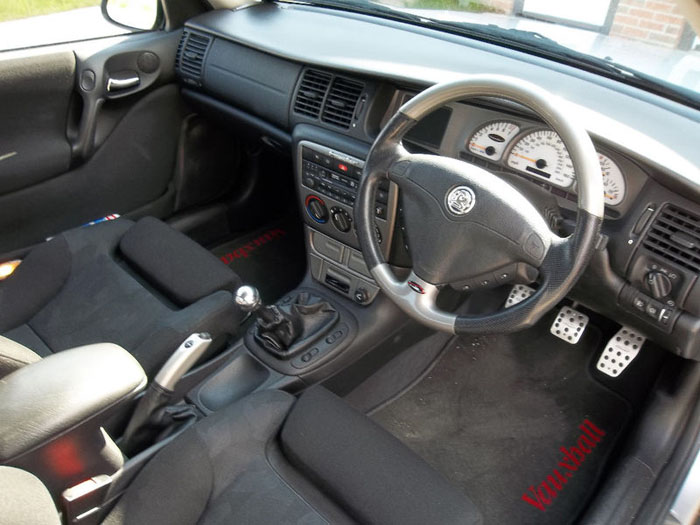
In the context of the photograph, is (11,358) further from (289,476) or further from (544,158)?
(544,158)

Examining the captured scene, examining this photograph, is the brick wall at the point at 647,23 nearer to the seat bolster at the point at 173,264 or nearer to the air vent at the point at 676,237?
the air vent at the point at 676,237

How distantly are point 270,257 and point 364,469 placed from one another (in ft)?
5.13

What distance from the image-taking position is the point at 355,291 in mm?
1940

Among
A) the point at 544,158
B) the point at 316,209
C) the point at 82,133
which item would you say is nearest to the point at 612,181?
the point at 544,158

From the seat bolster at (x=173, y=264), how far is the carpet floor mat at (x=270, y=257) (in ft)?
2.08

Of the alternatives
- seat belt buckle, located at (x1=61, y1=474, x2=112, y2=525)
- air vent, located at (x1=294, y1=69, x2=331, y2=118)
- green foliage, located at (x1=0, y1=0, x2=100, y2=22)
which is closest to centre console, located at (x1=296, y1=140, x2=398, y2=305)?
air vent, located at (x1=294, y1=69, x2=331, y2=118)

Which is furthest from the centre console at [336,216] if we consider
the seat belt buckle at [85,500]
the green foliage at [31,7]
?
the green foliage at [31,7]

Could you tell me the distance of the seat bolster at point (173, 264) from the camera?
6.05 feet

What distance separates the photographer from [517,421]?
206 centimetres

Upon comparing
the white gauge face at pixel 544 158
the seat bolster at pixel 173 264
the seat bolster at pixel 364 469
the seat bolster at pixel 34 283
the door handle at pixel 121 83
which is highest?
the white gauge face at pixel 544 158

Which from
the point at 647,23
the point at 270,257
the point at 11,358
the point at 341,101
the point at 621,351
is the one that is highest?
the point at 647,23

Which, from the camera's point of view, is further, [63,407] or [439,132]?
[439,132]

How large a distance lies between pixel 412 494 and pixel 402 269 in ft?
2.39

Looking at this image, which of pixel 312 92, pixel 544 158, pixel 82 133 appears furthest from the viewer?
pixel 82 133
